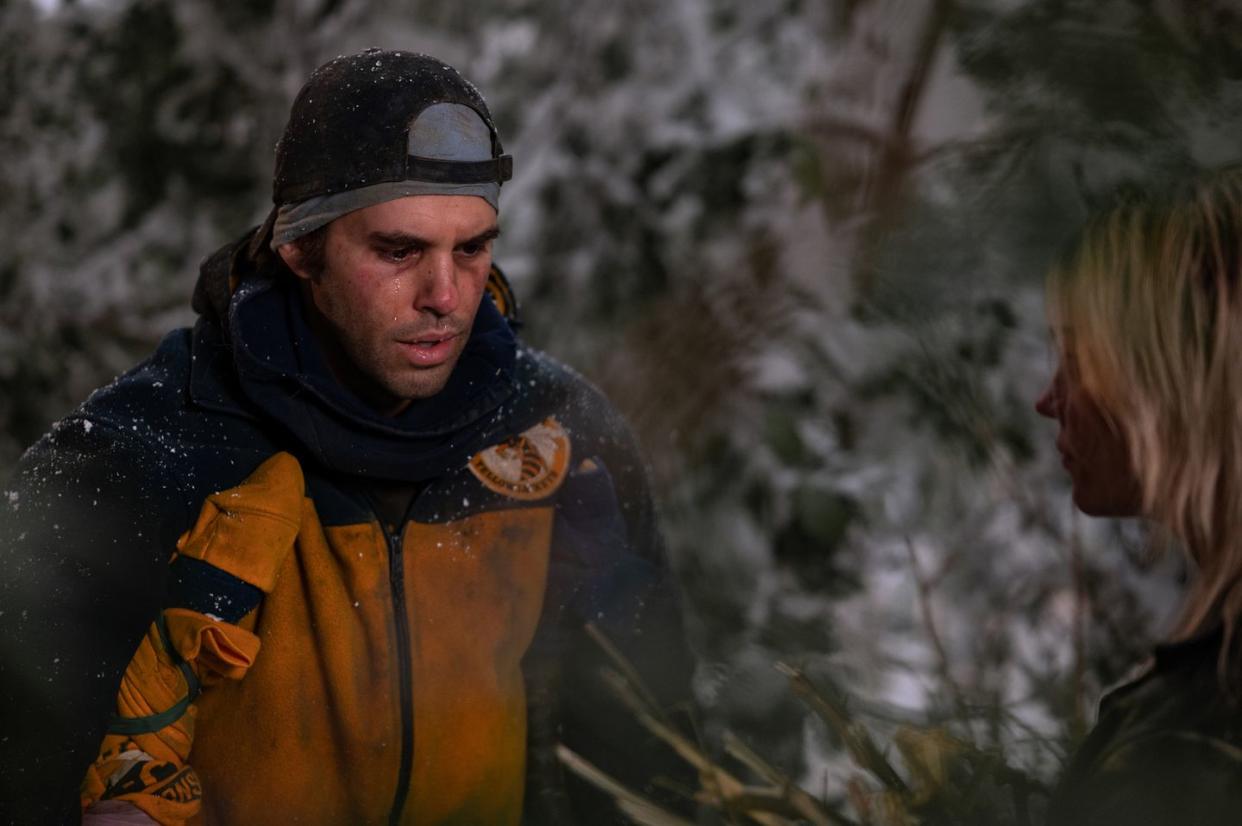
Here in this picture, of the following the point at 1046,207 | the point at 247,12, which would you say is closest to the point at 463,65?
the point at 247,12

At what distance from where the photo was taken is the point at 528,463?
7.37 ft

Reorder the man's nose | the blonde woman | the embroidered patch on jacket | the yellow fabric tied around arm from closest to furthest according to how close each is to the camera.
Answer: the blonde woman < the yellow fabric tied around arm < the man's nose < the embroidered patch on jacket

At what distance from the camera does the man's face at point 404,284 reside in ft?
6.44

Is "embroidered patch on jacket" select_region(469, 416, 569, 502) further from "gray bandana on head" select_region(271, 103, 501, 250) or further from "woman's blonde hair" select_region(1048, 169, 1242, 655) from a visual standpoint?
"woman's blonde hair" select_region(1048, 169, 1242, 655)

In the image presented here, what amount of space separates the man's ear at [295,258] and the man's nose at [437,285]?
195 mm

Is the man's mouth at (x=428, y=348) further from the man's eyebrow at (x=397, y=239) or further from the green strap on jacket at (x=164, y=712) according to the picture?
the green strap on jacket at (x=164, y=712)

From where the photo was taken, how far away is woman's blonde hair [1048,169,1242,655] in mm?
1518

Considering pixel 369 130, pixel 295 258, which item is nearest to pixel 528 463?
pixel 295 258

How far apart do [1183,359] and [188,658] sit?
1.43 m

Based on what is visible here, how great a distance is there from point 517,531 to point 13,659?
0.81 m

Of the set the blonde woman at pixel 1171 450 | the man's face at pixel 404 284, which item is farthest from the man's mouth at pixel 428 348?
the blonde woman at pixel 1171 450

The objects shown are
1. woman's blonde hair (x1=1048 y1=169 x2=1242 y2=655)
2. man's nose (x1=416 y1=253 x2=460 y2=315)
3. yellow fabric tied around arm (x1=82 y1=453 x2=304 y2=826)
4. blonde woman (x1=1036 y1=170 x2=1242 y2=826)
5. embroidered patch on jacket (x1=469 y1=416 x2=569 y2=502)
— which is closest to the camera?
blonde woman (x1=1036 y1=170 x2=1242 y2=826)

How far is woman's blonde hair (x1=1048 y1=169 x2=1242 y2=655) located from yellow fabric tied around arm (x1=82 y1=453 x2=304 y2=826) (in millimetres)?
1200

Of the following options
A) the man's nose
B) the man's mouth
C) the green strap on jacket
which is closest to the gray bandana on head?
the man's nose
